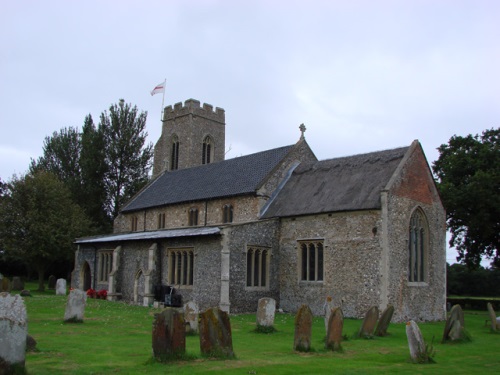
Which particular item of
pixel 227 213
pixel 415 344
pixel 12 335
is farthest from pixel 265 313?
pixel 227 213

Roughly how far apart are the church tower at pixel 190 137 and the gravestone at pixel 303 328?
116 ft

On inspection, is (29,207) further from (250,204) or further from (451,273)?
(451,273)

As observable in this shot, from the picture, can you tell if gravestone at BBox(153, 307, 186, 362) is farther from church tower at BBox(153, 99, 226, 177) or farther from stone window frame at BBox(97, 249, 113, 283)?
church tower at BBox(153, 99, 226, 177)

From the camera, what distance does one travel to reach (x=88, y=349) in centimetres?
1320

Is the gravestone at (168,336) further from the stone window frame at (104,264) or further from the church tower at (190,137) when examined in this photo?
the church tower at (190,137)

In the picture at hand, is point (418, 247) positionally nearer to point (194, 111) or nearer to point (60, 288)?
point (60, 288)

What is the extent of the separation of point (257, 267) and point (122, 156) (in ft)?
110

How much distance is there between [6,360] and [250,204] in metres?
21.4

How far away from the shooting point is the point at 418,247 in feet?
86.4

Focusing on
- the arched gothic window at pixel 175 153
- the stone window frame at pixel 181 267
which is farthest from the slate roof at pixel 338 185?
the arched gothic window at pixel 175 153

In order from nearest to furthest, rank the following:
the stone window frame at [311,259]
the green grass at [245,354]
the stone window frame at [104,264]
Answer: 1. the green grass at [245,354]
2. the stone window frame at [311,259]
3. the stone window frame at [104,264]

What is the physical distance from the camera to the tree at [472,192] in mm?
33125

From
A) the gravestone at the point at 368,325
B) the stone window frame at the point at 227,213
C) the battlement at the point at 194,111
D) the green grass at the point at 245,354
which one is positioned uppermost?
the battlement at the point at 194,111

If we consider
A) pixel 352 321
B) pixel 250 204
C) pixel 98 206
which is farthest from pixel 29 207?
pixel 352 321
